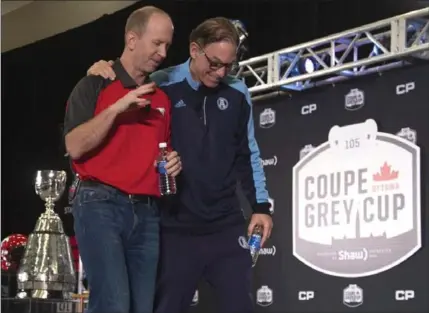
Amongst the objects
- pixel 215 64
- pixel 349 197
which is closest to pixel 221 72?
pixel 215 64

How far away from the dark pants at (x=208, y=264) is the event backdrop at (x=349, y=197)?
2639mm

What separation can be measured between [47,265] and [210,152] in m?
1.46

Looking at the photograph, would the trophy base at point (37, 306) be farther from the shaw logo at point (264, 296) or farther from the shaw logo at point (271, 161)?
the shaw logo at point (271, 161)

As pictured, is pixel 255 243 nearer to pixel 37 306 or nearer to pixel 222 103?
pixel 222 103

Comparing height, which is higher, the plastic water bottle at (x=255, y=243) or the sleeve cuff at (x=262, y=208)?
the sleeve cuff at (x=262, y=208)

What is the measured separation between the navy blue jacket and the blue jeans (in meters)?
0.18

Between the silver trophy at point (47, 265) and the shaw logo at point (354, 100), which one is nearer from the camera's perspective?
the silver trophy at point (47, 265)

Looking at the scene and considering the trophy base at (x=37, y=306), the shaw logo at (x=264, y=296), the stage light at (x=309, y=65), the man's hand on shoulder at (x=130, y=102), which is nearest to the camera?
the man's hand on shoulder at (x=130, y=102)

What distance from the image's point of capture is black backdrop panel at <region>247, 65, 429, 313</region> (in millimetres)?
4523

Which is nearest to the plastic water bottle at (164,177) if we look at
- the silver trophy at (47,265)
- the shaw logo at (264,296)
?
the silver trophy at (47,265)

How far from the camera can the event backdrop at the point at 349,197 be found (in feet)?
14.9

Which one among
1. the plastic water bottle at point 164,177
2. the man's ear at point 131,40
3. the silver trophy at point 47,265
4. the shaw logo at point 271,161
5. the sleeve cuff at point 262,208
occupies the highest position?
the shaw logo at point 271,161

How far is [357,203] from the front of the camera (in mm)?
4812

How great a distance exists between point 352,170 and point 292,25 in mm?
1124
